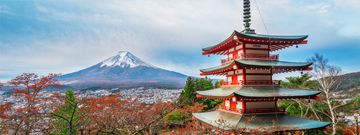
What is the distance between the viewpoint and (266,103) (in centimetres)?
1256

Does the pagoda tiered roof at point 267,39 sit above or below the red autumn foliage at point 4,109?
above

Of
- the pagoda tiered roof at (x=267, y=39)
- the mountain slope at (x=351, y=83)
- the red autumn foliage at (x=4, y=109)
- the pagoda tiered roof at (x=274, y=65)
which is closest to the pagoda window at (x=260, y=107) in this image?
the pagoda tiered roof at (x=274, y=65)

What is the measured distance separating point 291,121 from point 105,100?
1133cm

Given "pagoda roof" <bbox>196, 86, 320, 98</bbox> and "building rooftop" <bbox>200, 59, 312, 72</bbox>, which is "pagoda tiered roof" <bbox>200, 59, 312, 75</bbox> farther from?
"pagoda roof" <bbox>196, 86, 320, 98</bbox>

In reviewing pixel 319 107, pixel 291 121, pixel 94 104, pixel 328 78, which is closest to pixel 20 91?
pixel 94 104

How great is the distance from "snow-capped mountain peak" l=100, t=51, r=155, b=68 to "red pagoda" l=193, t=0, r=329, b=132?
255 ft

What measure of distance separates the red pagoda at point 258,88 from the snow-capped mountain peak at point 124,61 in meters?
77.6

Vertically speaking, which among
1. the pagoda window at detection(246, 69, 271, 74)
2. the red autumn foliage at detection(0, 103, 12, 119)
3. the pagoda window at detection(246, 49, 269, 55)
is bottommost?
the red autumn foliage at detection(0, 103, 12, 119)

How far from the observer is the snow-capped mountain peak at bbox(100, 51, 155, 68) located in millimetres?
87800

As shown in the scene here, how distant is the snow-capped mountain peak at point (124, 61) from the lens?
8780cm

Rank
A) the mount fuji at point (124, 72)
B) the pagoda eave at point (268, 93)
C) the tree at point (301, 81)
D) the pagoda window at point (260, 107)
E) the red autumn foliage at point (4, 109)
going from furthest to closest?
the mount fuji at point (124, 72) → the tree at point (301, 81) → the red autumn foliage at point (4, 109) → the pagoda window at point (260, 107) → the pagoda eave at point (268, 93)

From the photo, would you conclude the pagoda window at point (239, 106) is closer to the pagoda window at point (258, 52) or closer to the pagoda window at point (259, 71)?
the pagoda window at point (259, 71)

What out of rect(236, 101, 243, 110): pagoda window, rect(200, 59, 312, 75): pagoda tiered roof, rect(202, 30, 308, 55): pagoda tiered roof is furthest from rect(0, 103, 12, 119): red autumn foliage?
rect(202, 30, 308, 55): pagoda tiered roof

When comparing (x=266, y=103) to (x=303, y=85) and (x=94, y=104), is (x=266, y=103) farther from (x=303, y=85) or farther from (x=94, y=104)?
(x=303, y=85)
